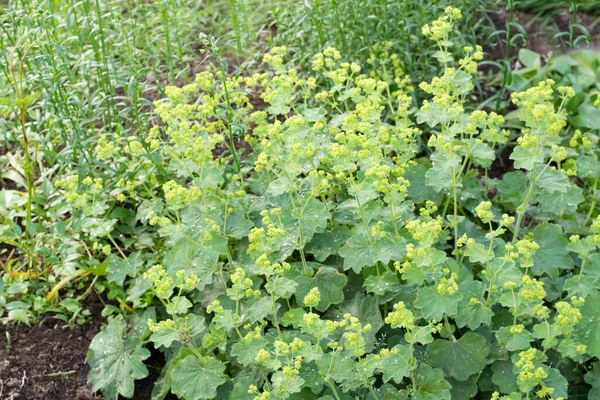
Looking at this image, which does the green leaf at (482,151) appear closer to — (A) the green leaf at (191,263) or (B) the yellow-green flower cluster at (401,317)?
(B) the yellow-green flower cluster at (401,317)

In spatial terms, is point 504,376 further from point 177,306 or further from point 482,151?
point 177,306

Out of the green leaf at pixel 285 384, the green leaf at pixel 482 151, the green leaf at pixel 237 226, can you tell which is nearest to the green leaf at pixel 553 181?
the green leaf at pixel 482 151

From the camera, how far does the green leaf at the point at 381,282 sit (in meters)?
3.11

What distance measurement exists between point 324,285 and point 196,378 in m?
0.63

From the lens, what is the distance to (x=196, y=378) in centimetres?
309

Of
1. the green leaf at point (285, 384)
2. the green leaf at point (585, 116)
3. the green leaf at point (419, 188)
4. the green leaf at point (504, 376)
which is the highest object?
the green leaf at point (419, 188)

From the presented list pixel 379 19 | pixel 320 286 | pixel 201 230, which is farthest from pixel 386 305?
pixel 379 19

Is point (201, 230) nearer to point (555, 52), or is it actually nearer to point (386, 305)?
point (386, 305)

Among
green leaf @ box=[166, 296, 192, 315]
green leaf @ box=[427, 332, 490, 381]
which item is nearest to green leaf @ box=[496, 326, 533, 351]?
green leaf @ box=[427, 332, 490, 381]

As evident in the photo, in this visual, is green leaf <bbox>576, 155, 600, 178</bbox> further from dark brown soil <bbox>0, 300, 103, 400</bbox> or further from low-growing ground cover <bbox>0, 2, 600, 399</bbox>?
dark brown soil <bbox>0, 300, 103, 400</bbox>

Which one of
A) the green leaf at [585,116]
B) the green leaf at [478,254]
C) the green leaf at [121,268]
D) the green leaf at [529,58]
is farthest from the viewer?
the green leaf at [529,58]

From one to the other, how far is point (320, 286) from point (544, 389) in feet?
3.19

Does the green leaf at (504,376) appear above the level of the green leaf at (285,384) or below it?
below

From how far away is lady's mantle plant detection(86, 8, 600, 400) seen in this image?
2854mm
